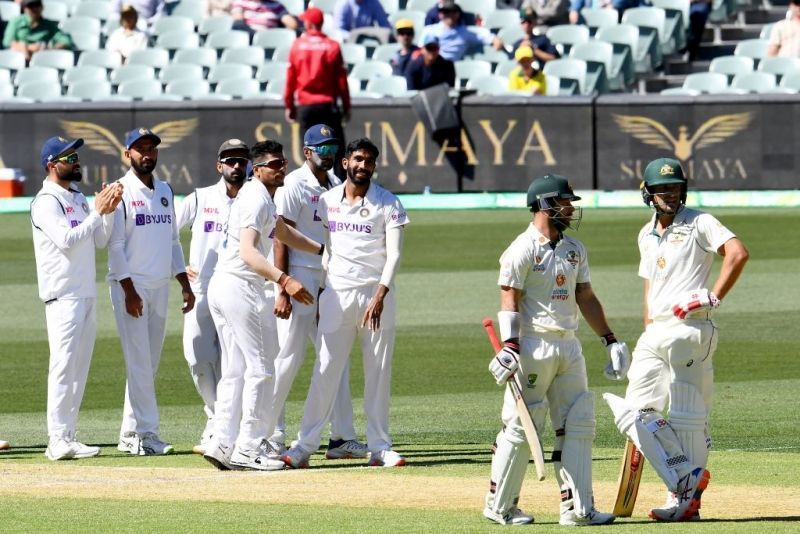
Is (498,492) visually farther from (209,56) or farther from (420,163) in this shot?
(209,56)

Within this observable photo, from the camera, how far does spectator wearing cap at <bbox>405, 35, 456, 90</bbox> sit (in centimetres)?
2469

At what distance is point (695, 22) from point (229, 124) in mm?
7790

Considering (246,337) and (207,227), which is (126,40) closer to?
(207,227)

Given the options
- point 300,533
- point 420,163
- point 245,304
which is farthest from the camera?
point 420,163

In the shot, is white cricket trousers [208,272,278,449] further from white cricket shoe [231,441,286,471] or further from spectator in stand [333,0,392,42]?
spectator in stand [333,0,392,42]

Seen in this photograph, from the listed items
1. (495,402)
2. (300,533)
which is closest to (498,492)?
(300,533)

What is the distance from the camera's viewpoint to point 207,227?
12047 millimetres

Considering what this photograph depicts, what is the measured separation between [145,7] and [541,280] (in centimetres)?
2281

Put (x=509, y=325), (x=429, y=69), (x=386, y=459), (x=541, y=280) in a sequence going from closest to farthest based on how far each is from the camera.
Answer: (x=509, y=325)
(x=541, y=280)
(x=386, y=459)
(x=429, y=69)

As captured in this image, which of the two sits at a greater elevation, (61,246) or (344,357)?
(61,246)

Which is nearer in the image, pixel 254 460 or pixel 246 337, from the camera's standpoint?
pixel 246 337

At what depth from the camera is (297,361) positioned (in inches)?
428

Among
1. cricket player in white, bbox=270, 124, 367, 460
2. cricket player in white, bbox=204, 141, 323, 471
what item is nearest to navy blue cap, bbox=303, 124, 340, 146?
cricket player in white, bbox=270, 124, 367, 460

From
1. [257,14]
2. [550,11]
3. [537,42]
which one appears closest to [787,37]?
[537,42]
